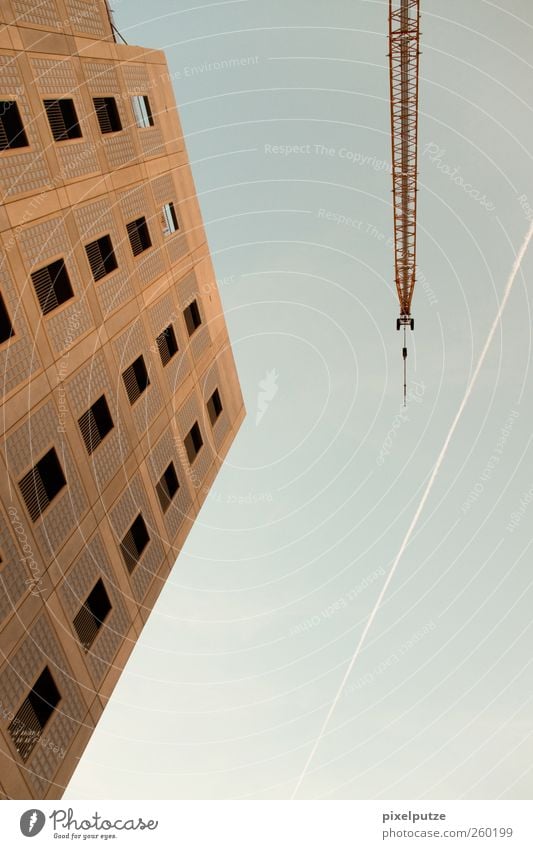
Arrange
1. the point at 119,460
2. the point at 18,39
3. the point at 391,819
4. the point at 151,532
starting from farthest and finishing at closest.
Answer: the point at 151,532 < the point at 119,460 < the point at 18,39 < the point at 391,819

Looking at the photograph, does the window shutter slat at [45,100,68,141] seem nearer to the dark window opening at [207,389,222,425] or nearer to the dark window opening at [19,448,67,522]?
the dark window opening at [19,448,67,522]

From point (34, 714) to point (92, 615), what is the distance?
410 centimetres

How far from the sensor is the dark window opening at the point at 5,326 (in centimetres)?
1625

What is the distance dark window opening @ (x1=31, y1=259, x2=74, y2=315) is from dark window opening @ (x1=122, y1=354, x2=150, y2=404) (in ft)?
14.8

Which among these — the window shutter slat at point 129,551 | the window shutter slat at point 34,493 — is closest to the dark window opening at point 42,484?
the window shutter slat at point 34,493

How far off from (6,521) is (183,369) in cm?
1411

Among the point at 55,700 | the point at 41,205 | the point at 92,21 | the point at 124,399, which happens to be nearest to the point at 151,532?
the point at 124,399

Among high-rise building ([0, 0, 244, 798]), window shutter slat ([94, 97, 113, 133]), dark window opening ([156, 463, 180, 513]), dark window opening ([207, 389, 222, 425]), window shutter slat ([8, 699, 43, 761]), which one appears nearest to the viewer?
window shutter slat ([8, 699, 43, 761])

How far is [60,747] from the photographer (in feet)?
55.4

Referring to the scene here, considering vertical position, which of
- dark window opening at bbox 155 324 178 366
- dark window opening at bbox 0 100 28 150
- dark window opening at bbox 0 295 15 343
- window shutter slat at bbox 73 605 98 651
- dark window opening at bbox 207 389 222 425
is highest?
dark window opening at bbox 0 100 28 150

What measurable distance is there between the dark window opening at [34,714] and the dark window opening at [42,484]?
15.6ft

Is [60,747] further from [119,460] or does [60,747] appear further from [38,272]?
[38,272]

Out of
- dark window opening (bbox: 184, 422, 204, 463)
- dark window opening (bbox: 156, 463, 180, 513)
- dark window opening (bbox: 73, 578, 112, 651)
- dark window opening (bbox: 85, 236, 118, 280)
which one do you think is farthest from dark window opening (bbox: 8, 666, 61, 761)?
dark window opening (bbox: 85, 236, 118, 280)

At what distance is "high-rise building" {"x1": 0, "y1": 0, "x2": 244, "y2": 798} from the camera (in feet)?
52.9
